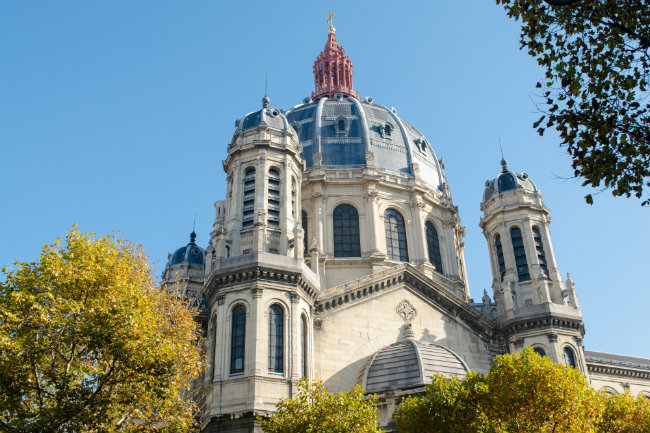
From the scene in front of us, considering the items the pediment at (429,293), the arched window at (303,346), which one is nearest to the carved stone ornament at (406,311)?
the pediment at (429,293)

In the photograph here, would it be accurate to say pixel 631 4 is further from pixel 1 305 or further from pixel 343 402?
pixel 1 305

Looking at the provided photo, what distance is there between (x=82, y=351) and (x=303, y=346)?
44.6 ft

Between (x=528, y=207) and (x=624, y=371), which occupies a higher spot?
(x=528, y=207)

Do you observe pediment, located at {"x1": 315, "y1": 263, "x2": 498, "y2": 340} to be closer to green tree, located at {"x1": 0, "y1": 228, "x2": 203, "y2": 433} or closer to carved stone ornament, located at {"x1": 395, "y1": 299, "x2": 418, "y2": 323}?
carved stone ornament, located at {"x1": 395, "y1": 299, "x2": 418, "y2": 323}

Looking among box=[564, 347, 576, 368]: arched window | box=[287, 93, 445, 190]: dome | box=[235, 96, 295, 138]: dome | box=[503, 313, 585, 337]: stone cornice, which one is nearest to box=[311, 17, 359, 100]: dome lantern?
box=[287, 93, 445, 190]: dome

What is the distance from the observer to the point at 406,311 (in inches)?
1409

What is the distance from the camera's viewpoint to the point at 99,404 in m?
18.7

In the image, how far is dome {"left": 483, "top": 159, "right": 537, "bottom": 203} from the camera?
42125mm

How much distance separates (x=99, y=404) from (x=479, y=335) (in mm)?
23635

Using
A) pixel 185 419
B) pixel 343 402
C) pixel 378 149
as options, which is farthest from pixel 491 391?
pixel 378 149

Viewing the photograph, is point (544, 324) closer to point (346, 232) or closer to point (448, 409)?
point (346, 232)

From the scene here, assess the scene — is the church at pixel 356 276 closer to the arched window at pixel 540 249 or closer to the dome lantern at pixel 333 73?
the arched window at pixel 540 249

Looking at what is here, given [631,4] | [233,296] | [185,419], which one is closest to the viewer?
[631,4]

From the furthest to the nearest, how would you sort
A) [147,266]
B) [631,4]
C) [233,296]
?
[233,296], [147,266], [631,4]
